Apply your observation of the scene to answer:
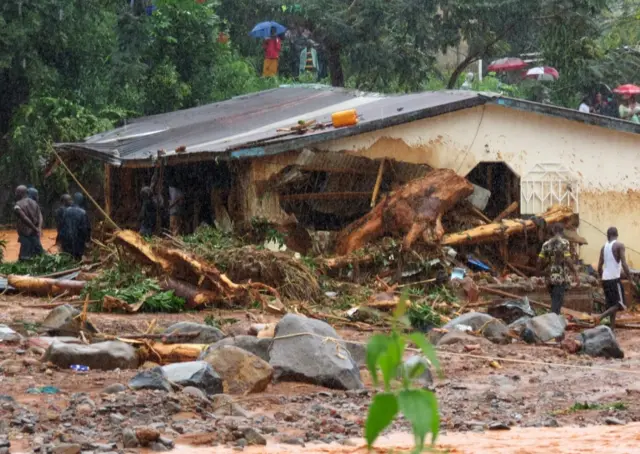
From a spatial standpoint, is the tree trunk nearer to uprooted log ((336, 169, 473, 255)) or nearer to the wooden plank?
the wooden plank

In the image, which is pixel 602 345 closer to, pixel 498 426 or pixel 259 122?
pixel 498 426

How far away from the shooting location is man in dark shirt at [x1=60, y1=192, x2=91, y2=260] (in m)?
18.4

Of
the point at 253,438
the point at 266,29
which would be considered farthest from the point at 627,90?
the point at 253,438

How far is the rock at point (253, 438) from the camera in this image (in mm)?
7176

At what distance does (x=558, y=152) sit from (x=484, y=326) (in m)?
6.20

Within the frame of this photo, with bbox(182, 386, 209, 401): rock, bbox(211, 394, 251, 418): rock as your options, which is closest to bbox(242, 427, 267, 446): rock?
bbox(211, 394, 251, 418): rock

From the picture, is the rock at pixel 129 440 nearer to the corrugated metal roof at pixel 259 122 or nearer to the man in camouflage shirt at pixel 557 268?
the man in camouflage shirt at pixel 557 268

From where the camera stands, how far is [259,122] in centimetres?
2048

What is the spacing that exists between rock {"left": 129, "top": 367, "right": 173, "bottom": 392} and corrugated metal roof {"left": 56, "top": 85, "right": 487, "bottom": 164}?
7785 mm

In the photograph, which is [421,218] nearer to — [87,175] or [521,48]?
[87,175]

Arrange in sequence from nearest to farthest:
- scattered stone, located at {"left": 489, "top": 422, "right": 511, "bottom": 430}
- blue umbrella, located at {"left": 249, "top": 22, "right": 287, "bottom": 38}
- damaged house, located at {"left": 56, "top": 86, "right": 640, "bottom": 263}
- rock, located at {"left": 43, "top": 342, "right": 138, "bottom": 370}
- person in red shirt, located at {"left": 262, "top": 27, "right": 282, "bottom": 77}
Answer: scattered stone, located at {"left": 489, "top": 422, "right": 511, "bottom": 430} < rock, located at {"left": 43, "top": 342, "right": 138, "bottom": 370} < damaged house, located at {"left": 56, "top": 86, "right": 640, "bottom": 263} < blue umbrella, located at {"left": 249, "top": 22, "right": 287, "bottom": 38} < person in red shirt, located at {"left": 262, "top": 27, "right": 282, "bottom": 77}

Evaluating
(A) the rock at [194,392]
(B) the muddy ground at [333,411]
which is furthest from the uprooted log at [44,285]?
(A) the rock at [194,392]

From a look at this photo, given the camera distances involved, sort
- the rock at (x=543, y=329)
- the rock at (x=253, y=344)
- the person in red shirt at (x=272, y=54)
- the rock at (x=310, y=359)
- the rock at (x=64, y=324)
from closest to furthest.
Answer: the rock at (x=310, y=359) < the rock at (x=253, y=344) < the rock at (x=64, y=324) < the rock at (x=543, y=329) < the person in red shirt at (x=272, y=54)

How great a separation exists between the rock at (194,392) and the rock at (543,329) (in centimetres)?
533
